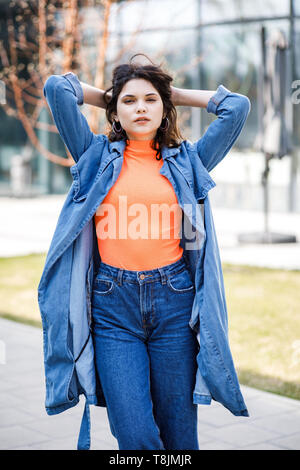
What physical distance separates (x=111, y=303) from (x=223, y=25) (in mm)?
14155

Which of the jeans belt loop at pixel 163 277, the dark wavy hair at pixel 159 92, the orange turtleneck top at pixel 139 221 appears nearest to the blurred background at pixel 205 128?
the dark wavy hair at pixel 159 92

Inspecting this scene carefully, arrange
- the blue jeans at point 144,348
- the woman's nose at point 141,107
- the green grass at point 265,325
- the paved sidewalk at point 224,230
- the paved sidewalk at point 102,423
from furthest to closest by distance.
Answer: the paved sidewalk at point 224,230 < the green grass at point 265,325 < the paved sidewalk at point 102,423 < the woman's nose at point 141,107 < the blue jeans at point 144,348

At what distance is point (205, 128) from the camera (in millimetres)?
16844

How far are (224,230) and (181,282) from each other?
10235mm

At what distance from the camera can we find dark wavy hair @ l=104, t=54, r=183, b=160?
3.05 meters

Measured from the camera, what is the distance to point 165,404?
9.87ft

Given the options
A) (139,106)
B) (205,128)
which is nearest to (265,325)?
(139,106)

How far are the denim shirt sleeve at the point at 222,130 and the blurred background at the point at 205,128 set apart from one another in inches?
73.3

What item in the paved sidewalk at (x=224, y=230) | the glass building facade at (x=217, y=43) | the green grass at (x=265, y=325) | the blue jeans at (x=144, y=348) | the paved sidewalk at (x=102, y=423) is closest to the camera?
the blue jeans at (x=144, y=348)

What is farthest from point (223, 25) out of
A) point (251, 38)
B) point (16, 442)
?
point (16, 442)

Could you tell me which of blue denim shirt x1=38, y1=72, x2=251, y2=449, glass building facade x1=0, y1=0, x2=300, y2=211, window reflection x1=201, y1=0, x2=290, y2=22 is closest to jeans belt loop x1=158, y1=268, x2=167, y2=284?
blue denim shirt x1=38, y1=72, x2=251, y2=449

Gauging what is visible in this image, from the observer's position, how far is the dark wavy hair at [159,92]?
10.0 feet

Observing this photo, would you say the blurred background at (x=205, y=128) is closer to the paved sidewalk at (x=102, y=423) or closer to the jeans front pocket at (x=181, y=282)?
the paved sidewalk at (x=102, y=423)
